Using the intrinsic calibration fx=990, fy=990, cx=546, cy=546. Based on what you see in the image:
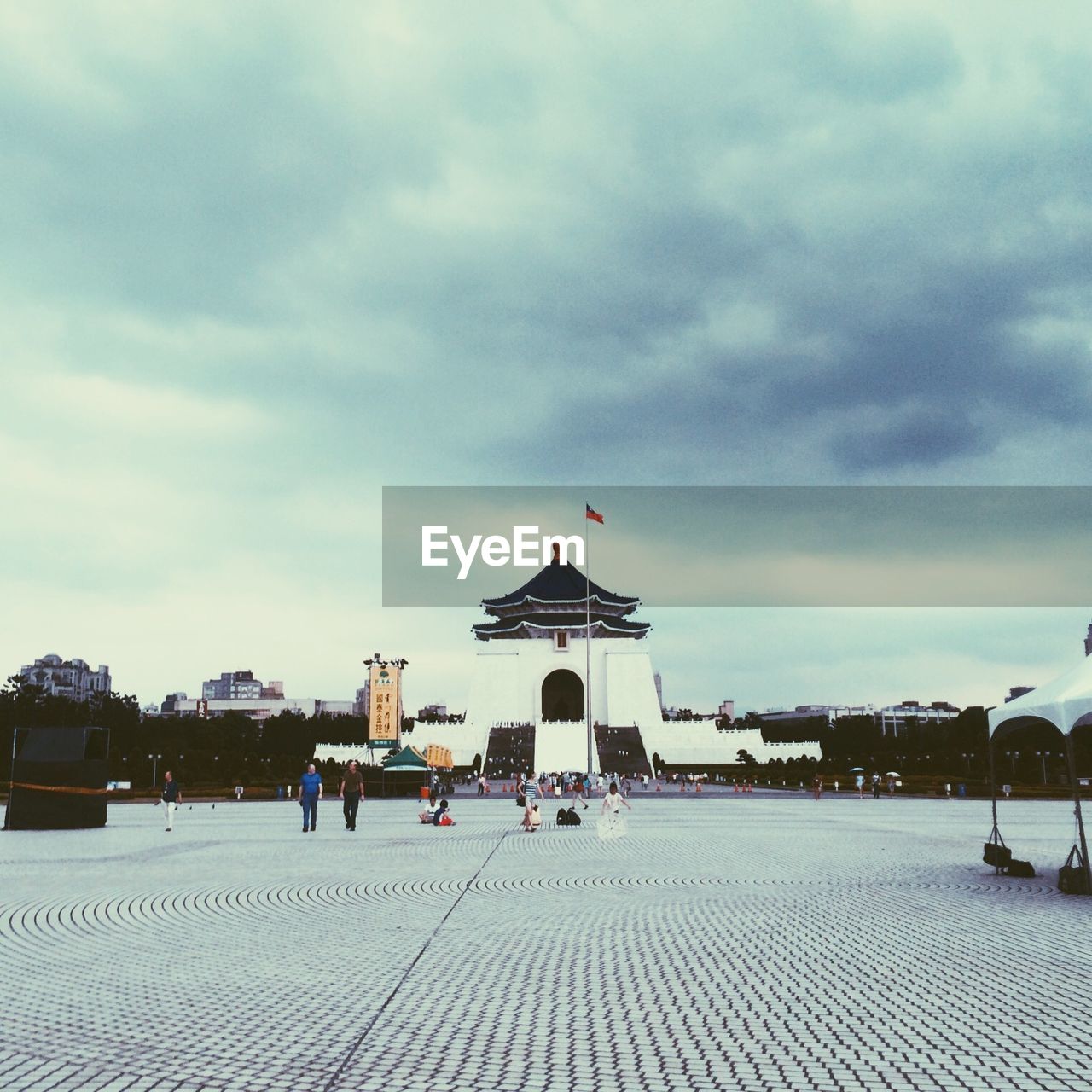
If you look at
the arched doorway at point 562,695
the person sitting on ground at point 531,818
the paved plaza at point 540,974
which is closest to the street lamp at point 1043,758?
the arched doorway at point 562,695

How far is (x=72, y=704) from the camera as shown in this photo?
75.9 metres

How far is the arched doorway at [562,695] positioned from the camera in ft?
261

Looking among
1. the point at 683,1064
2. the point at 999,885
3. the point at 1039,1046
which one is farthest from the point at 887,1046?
the point at 999,885

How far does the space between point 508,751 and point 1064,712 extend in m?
54.2

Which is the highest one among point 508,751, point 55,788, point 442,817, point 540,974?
point 508,751

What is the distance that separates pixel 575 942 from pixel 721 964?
118cm

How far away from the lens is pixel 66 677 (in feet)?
528

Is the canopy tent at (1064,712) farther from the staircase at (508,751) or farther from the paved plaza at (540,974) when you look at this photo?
the staircase at (508,751)

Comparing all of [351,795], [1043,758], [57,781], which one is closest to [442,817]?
[351,795]

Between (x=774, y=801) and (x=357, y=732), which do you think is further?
(x=357, y=732)

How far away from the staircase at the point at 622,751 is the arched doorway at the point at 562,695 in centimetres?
1012

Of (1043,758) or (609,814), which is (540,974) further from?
(1043,758)

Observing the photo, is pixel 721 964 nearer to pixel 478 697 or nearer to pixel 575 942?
pixel 575 942

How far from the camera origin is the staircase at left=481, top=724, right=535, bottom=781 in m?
58.4
